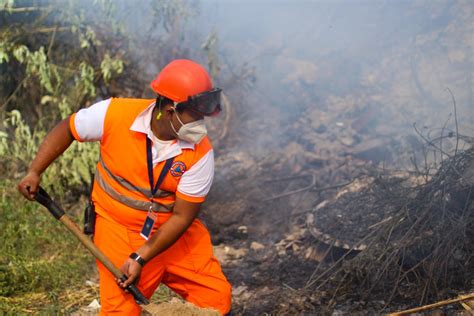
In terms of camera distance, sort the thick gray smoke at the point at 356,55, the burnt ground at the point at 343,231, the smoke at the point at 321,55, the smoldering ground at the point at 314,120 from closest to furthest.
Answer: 1. the burnt ground at the point at 343,231
2. the smoldering ground at the point at 314,120
3. the smoke at the point at 321,55
4. the thick gray smoke at the point at 356,55

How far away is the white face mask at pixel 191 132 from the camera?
339 centimetres

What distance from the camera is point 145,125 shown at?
3.47m

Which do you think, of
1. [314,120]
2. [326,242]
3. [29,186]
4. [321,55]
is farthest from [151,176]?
[321,55]

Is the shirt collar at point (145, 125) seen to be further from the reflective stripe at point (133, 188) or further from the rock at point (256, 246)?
the rock at point (256, 246)

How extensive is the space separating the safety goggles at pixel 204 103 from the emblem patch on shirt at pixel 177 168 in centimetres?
34

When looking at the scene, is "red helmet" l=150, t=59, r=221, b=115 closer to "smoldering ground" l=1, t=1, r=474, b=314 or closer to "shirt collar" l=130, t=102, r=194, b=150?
"shirt collar" l=130, t=102, r=194, b=150

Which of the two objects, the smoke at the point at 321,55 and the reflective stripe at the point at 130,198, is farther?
the smoke at the point at 321,55

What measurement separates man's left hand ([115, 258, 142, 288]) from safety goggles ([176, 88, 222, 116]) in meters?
0.98

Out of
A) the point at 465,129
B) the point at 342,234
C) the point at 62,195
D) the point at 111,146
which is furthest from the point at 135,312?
the point at 465,129

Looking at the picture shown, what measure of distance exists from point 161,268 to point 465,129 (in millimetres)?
5313

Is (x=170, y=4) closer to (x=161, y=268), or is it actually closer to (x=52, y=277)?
(x=52, y=277)

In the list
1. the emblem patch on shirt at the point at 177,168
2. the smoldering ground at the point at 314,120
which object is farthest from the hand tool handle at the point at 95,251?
the smoldering ground at the point at 314,120

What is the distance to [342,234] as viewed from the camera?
5445mm

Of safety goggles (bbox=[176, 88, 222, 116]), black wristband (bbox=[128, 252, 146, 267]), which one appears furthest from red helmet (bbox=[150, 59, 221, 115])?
black wristband (bbox=[128, 252, 146, 267])
